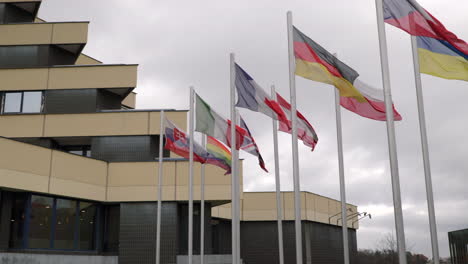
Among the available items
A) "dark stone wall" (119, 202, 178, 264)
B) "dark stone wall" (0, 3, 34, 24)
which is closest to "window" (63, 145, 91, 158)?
"dark stone wall" (119, 202, 178, 264)

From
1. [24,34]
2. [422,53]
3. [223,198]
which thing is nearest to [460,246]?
[223,198]

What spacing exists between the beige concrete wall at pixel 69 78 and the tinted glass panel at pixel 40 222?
9254 mm

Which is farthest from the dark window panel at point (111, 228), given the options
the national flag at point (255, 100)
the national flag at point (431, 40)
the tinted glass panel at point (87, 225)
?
the national flag at point (431, 40)

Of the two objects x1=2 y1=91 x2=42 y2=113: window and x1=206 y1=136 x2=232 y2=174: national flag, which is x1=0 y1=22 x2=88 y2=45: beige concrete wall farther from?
x1=206 y1=136 x2=232 y2=174: national flag

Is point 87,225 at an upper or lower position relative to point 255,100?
lower

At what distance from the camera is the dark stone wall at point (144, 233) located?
3011 centimetres

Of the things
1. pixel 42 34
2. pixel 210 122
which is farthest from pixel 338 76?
pixel 42 34

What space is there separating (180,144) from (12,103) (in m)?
15.8

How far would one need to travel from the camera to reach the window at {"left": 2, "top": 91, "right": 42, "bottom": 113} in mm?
34406

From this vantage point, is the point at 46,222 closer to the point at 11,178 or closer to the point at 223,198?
the point at 11,178

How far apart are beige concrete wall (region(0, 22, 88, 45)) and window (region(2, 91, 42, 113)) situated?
3576 millimetres

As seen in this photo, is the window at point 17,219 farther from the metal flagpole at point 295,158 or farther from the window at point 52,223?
the metal flagpole at point 295,158

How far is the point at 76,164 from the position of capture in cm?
2997

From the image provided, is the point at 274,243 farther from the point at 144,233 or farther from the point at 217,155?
the point at 217,155
